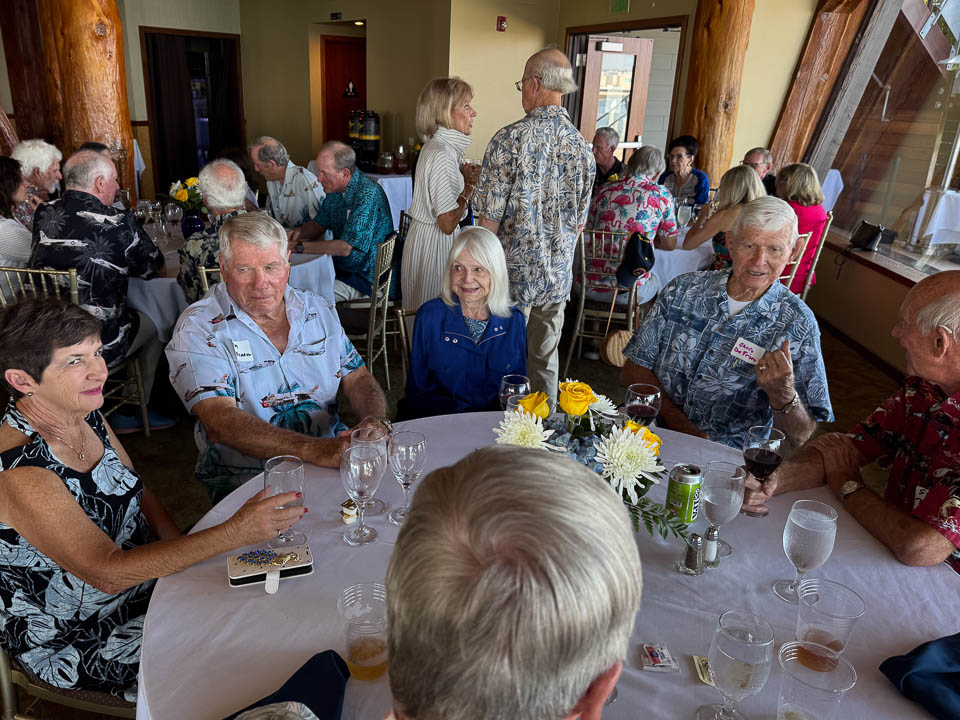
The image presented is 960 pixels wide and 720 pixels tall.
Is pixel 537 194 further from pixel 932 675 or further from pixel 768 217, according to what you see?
pixel 932 675

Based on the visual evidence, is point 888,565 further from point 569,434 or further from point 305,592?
point 305,592

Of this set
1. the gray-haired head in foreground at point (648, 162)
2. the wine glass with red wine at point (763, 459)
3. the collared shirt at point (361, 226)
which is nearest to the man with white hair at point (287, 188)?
the collared shirt at point (361, 226)

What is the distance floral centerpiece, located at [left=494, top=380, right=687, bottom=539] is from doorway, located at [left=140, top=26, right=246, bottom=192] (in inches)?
374

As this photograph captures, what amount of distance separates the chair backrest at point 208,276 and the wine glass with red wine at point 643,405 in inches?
87.5

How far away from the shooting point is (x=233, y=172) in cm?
343

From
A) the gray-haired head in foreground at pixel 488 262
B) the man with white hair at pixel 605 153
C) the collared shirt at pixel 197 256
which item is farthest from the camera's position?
the man with white hair at pixel 605 153

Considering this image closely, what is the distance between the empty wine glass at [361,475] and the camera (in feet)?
4.68

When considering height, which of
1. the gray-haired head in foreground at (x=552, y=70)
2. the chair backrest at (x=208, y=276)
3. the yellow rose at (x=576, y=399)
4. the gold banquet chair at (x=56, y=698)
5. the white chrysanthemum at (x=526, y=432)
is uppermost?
the gray-haired head in foreground at (x=552, y=70)

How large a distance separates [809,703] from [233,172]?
10.8 feet

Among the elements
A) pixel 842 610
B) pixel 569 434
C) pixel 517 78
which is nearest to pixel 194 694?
pixel 569 434

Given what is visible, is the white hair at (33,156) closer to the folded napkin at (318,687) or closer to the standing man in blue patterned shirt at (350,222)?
the standing man in blue patterned shirt at (350,222)

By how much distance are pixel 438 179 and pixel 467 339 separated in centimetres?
148

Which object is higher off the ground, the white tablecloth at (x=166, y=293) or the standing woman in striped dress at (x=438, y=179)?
the standing woman in striped dress at (x=438, y=179)

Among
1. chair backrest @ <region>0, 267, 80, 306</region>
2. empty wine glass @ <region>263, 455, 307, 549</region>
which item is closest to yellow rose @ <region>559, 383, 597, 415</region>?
empty wine glass @ <region>263, 455, 307, 549</region>
